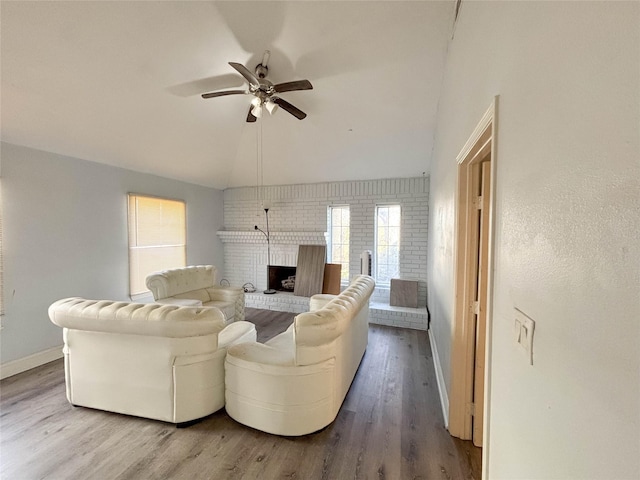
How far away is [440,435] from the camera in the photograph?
202 centimetres

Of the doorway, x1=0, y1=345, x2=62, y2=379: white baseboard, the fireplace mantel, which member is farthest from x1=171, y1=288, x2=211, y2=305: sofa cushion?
the doorway

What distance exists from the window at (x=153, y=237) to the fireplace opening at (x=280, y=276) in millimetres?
1682

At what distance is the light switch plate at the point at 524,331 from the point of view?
815mm

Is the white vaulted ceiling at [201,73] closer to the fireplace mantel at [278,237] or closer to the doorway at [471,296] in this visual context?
the doorway at [471,296]

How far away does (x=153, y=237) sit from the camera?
447 centimetres

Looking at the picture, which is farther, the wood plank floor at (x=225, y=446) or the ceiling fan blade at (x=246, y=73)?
the ceiling fan blade at (x=246, y=73)

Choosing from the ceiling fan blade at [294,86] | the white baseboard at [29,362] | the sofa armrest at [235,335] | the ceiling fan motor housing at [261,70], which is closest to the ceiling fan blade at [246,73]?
the ceiling fan blade at [294,86]

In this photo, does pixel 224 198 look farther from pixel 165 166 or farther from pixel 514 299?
pixel 514 299

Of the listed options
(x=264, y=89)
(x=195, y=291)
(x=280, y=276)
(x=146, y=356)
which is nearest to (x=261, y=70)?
(x=264, y=89)

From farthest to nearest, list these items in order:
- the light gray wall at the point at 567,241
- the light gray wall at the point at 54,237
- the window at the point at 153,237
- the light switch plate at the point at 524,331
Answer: the window at the point at 153,237
the light gray wall at the point at 54,237
the light switch plate at the point at 524,331
the light gray wall at the point at 567,241

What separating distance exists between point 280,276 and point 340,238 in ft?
4.97

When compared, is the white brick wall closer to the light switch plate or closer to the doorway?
the doorway

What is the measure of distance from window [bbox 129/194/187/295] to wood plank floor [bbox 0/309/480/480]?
6.40ft

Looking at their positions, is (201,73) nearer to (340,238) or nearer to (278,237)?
(278,237)
